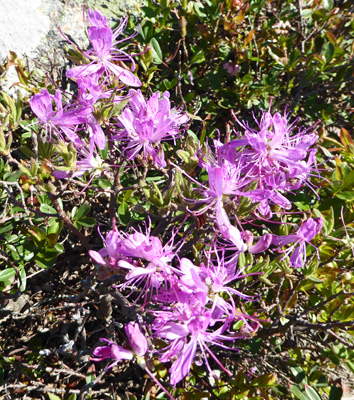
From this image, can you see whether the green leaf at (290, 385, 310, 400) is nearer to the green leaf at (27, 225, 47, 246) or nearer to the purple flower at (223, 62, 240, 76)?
the green leaf at (27, 225, 47, 246)

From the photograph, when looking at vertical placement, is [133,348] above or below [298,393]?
above

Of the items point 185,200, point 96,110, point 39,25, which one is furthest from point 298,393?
point 39,25

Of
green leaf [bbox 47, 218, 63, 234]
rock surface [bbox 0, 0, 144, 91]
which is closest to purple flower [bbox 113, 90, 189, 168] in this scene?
green leaf [bbox 47, 218, 63, 234]

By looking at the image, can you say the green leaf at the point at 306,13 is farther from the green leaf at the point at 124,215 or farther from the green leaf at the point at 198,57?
the green leaf at the point at 124,215

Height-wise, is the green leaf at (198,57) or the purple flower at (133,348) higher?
the green leaf at (198,57)

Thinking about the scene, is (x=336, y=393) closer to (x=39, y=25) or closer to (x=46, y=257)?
(x=46, y=257)

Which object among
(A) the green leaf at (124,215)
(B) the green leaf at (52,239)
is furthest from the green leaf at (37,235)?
(A) the green leaf at (124,215)

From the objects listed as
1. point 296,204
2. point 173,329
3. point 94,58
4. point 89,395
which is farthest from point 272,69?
point 89,395

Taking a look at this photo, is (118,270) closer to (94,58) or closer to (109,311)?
(109,311)
